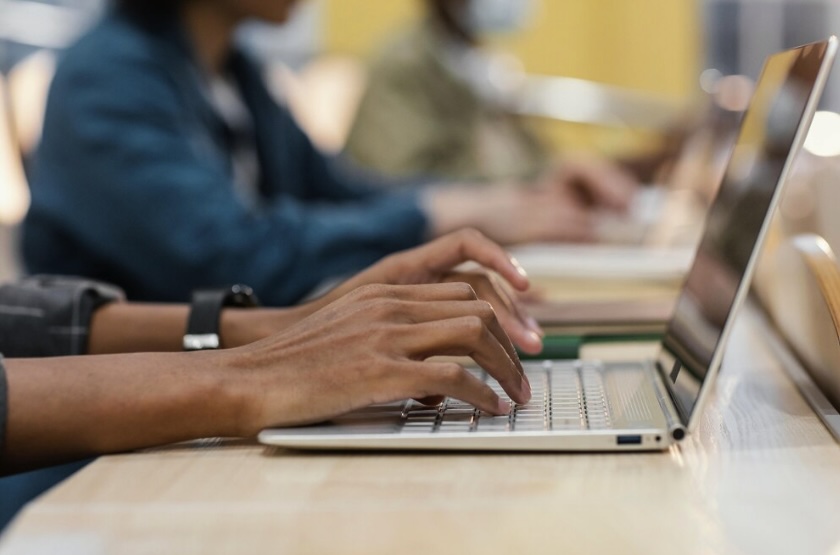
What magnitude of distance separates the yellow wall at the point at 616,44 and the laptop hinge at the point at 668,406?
374cm

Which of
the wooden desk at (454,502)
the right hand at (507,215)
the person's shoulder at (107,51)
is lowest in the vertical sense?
the wooden desk at (454,502)

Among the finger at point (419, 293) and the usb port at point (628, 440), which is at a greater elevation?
the finger at point (419, 293)

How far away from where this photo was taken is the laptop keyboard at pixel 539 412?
53 cm

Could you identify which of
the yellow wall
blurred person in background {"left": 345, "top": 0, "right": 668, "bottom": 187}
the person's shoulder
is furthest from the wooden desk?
the yellow wall

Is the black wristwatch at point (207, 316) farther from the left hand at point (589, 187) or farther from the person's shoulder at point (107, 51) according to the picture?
the left hand at point (589, 187)

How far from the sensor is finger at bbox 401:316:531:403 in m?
0.54

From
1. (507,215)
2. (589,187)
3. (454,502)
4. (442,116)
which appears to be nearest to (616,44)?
(442,116)

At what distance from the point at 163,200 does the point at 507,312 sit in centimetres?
58

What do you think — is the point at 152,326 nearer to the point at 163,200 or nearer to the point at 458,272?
the point at 458,272

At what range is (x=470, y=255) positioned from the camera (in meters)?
0.70

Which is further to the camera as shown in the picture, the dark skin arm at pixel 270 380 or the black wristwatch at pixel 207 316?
the black wristwatch at pixel 207 316

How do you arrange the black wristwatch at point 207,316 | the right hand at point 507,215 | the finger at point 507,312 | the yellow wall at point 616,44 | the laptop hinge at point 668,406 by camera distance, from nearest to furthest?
the laptop hinge at point 668,406 → the finger at point 507,312 → the black wristwatch at point 207,316 → the right hand at point 507,215 → the yellow wall at point 616,44

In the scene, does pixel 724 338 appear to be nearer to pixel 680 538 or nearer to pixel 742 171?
pixel 680 538

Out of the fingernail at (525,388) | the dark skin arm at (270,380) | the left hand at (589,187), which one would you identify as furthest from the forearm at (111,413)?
the left hand at (589,187)
